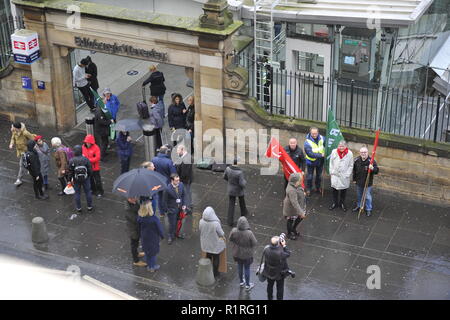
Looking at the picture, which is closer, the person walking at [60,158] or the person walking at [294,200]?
the person walking at [294,200]

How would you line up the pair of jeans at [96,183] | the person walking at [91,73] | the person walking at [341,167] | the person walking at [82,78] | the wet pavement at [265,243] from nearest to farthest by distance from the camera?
the wet pavement at [265,243], the person walking at [341,167], the pair of jeans at [96,183], the person walking at [82,78], the person walking at [91,73]

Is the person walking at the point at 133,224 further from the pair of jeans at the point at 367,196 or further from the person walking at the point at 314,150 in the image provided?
the pair of jeans at the point at 367,196

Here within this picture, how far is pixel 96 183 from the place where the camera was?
62.5 feet

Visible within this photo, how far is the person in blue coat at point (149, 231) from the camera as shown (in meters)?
15.7

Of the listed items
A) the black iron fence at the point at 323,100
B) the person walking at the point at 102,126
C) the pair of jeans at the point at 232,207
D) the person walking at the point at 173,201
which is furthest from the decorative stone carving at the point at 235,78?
the person walking at the point at 173,201

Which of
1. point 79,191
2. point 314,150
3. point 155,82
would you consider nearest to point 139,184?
point 79,191

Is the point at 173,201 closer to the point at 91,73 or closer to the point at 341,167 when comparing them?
the point at 341,167

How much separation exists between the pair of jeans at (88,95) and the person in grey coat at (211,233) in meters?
7.51

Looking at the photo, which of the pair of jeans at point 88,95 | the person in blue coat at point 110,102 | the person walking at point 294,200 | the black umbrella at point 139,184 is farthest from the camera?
the pair of jeans at point 88,95

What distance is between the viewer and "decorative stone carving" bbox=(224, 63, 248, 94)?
19266 mm

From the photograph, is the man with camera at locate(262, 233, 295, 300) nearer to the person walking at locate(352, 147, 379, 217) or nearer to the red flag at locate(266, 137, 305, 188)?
the red flag at locate(266, 137, 305, 188)

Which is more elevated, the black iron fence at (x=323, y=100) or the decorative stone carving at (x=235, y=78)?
the decorative stone carving at (x=235, y=78)

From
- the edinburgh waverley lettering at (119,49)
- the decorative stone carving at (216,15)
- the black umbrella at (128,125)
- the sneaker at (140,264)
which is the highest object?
the decorative stone carving at (216,15)

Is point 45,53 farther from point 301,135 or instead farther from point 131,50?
point 301,135
